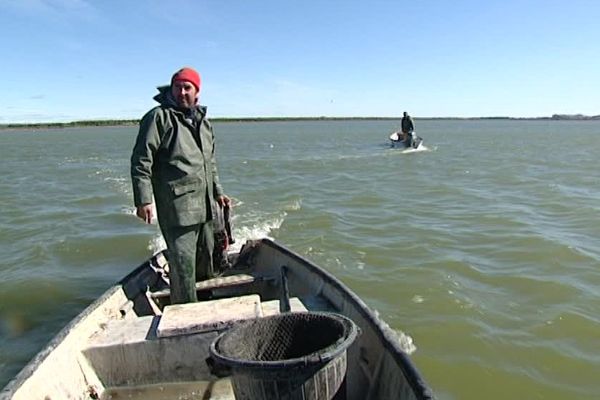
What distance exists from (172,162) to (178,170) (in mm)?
88

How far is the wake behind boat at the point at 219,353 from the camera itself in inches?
114

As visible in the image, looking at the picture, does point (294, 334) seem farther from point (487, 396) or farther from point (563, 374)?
point (563, 374)

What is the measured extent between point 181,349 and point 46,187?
17.8m

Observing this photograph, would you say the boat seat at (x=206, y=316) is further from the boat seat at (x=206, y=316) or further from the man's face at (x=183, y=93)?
the man's face at (x=183, y=93)

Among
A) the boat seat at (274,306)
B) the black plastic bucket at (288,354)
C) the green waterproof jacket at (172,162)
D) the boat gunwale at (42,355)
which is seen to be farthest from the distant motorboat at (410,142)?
the black plastic bucket at (288,354)

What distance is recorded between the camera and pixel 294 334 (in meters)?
3.48

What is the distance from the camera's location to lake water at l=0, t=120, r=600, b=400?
5.77 m

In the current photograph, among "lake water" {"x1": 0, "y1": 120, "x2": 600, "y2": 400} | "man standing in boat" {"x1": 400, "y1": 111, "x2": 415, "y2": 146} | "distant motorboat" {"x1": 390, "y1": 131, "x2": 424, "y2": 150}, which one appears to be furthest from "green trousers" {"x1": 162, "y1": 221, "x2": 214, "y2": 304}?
"distant motorboat" {"x1": 390, "y1": 131, "x2": 424, "y2": 150}

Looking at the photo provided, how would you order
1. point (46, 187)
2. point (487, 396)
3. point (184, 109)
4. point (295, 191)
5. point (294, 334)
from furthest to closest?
point (46, 187) → point (295, 191) → point (487, 396) → point (184, 109) → point (294, 334)

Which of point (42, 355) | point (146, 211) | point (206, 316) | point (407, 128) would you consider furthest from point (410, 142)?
point (42, 355)

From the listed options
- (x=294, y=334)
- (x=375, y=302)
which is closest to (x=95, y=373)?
(x=294, y=334)

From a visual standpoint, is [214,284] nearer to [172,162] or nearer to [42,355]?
[172,162]

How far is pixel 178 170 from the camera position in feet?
14.3

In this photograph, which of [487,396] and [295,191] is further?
[295,191]
